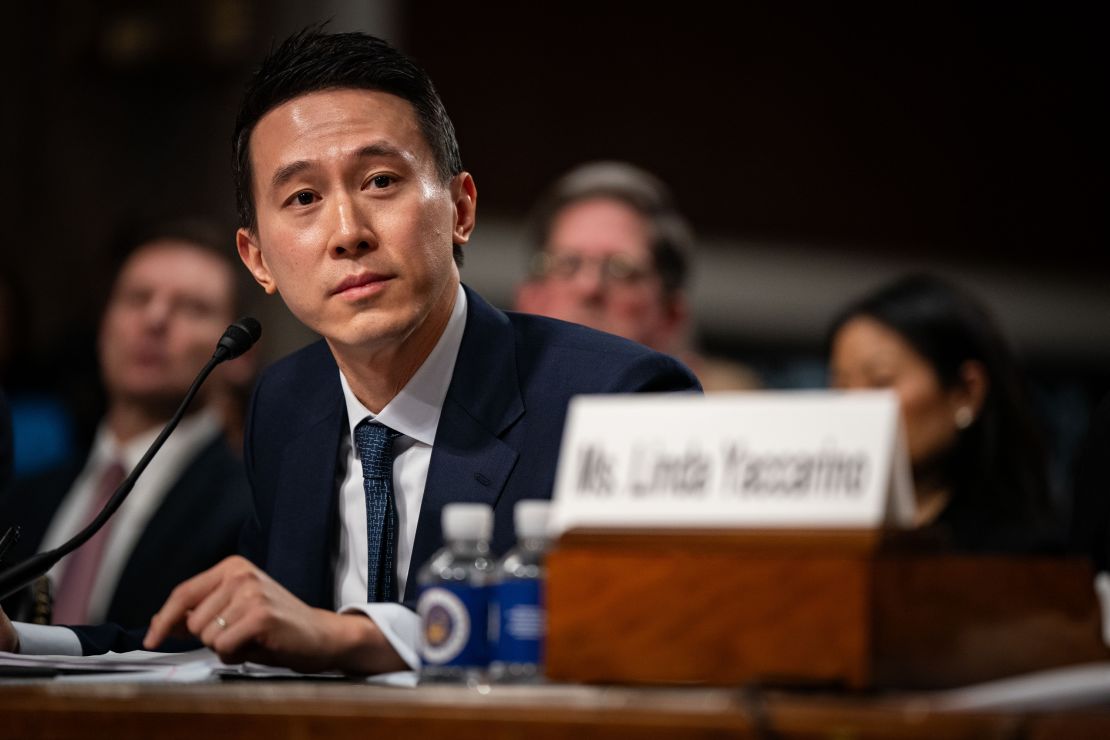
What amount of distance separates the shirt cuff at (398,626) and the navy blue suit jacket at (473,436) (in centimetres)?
27

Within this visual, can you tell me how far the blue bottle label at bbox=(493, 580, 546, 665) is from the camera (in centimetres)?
121

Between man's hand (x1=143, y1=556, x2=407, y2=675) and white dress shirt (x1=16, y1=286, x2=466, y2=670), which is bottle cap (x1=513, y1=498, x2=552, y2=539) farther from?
white dress shirt (x1=16, y1=286, x2=466, y2=670)

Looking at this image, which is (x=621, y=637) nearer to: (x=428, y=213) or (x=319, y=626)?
(x=319, y=626)

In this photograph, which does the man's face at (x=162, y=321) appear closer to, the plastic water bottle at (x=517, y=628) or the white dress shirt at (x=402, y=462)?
the white dress shirt at (x=402, y=462)

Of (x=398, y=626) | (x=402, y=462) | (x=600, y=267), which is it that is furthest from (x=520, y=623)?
(x=600, y=267)

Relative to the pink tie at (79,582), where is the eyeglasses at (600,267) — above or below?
above

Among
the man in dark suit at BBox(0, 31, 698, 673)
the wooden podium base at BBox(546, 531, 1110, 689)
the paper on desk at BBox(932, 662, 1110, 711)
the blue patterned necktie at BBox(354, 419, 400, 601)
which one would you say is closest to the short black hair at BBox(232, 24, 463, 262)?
the man in dark suit at BBox(0, 31, 698, 673)

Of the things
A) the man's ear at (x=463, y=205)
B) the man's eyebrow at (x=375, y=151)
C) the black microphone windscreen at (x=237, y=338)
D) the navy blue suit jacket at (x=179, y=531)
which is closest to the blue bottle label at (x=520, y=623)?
the black microphone windscreen at (x=237, y=338)

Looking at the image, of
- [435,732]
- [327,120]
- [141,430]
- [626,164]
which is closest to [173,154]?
[626,164]

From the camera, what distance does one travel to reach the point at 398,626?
1406 millimetres

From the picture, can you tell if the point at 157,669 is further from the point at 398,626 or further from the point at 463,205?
the point at 463,205

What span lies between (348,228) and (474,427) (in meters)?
0.28

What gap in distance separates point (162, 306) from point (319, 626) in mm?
2343

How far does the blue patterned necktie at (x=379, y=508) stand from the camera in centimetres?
176
